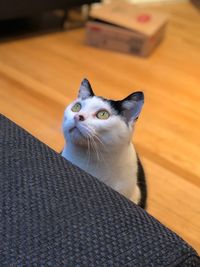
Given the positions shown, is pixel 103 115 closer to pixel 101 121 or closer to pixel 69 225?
pixel 101 121

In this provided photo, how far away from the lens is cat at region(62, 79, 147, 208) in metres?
1.05

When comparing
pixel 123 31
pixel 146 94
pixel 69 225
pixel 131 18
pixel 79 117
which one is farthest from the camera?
pixel 131 18

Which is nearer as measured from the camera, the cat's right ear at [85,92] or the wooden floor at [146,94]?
the cat's right ear at [85,92]

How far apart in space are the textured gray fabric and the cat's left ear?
0.35 meters

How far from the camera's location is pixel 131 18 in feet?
10.0

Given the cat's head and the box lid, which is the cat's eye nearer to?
the cat's head

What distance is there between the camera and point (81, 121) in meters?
1.04

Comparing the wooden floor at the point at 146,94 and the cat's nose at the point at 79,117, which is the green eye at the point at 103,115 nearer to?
the cat's nose at the point at 79,117

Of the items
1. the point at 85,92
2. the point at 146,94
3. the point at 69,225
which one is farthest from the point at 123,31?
the point at 69,225

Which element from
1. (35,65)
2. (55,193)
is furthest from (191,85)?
(55,193)

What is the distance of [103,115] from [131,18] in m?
2.15

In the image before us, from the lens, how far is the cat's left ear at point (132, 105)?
3.55 feet

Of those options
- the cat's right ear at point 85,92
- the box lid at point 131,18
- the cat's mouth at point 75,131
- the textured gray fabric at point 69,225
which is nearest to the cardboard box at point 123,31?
the box lid at point 131,18

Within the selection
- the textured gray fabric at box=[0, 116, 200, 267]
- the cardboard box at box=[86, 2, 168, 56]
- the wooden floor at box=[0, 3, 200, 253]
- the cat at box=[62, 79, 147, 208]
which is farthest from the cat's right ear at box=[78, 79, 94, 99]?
the cardboard box at box=[86, 2, 168, 56]
